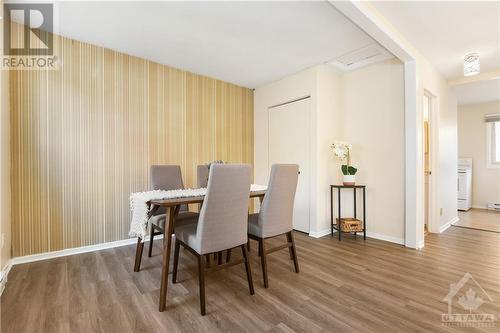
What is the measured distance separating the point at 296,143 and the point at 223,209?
224 centimetres

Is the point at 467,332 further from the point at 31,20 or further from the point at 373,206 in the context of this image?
the point at 31,20

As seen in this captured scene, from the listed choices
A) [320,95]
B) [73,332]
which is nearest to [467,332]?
[73,332]

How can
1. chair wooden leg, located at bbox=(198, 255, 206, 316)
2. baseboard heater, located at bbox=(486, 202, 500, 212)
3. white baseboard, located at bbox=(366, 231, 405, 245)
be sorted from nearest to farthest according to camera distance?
chair wooden leg, located at bbox=(198, 255, 206, 316), white baseboard, located at bbox=(366, 231, 405, 245), baseboard heater, located at bbox=(486, 202, 500, 212)

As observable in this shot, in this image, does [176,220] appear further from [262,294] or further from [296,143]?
[296,143]

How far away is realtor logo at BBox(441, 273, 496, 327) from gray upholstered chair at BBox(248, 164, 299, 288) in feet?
3.64

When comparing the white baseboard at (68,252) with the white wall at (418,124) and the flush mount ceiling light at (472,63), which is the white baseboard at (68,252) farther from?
the flush mount ceiling light at (472,63)

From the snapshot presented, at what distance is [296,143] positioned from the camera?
3.63 m

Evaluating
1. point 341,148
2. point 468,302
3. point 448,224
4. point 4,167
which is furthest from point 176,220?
point 448,224

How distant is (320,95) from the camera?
332cm

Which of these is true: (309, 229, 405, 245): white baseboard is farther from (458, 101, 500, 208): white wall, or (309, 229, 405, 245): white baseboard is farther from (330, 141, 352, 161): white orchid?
(458, 101, 500, 208): white wall

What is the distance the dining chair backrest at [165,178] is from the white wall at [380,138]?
2.50m

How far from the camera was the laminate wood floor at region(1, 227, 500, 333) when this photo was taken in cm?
150

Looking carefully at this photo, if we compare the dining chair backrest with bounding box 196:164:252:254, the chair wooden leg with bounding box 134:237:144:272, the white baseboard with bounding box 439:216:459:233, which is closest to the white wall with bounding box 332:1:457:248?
the white baseboard with bounding box 439:216:459:233

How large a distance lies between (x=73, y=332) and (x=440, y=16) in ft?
12.3
